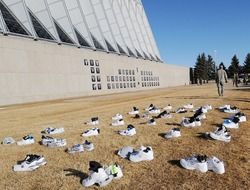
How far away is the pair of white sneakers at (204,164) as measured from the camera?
584 centimetres

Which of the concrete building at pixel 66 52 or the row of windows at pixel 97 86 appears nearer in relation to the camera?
the concrete building at pixel 66 52

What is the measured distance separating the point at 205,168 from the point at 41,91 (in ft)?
94.7

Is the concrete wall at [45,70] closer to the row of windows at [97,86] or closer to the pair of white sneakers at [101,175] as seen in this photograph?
the row of windows at [97,86]

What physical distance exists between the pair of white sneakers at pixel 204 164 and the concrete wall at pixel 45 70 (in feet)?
82.9

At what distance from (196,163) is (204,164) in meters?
0.14

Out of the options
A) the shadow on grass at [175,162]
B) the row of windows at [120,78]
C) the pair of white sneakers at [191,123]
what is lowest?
the shadow on grass at [175,162]

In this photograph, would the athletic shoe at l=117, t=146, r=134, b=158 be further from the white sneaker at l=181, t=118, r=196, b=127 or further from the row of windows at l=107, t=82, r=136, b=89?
the row of windows at l=107, t=82, r=136, b=89

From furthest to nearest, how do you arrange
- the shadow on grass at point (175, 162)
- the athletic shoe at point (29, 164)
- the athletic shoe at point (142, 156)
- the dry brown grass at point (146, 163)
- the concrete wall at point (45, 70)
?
the concrete wall at point (45, 70) < the athletic shoe at point (142, 156) < the athletic shoe at point (29, 164) < the shadow on grass at point (175, 162) < the dry brown grass at point (146, 163)

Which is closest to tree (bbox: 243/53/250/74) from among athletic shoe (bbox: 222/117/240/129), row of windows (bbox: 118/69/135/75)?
row of windows (bbox: 118/69/135/75)

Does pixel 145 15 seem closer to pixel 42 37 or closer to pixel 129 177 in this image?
pixel 42 37

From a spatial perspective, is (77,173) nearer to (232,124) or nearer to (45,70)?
(232,124)

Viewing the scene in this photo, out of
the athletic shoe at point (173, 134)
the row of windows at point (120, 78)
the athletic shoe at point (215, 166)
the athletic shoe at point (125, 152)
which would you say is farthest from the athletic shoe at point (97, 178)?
the row of windows at point (120, 78)

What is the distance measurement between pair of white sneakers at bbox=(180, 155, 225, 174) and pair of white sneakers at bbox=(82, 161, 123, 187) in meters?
1.30

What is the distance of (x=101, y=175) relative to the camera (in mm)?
5605
